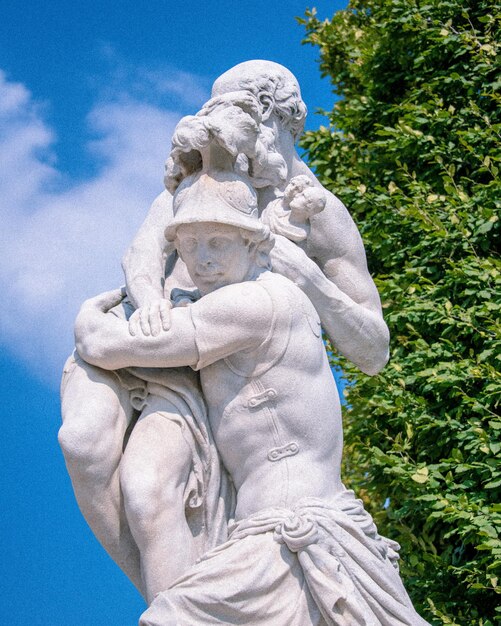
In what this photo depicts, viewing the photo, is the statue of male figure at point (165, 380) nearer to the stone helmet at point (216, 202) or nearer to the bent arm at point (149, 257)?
the bent arm at point (149, 257)

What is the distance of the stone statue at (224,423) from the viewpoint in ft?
14.6

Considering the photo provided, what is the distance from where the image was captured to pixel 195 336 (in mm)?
4715

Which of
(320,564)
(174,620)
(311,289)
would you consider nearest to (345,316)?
(311,289)

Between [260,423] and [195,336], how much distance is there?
41cm

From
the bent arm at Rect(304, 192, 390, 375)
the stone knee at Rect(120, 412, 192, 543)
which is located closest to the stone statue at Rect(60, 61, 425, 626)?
the stone knee at Rect(120, 412, 192, 543)

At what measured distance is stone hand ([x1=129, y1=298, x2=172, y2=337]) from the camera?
4.73 m

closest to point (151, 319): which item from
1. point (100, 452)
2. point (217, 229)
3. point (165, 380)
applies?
point (165, 380)

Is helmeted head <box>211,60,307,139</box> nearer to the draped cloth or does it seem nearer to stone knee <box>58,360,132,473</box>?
stone knee <box>58,360,132,473</box>

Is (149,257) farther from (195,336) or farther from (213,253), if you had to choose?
(195,336)

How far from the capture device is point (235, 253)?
4.87 metres

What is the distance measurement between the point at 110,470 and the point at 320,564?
0.87 meters

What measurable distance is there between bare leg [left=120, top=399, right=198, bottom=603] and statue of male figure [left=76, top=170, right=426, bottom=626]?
0.04 m

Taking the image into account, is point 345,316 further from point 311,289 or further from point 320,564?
point 320,564

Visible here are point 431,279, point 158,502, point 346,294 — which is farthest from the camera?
point 431,279
